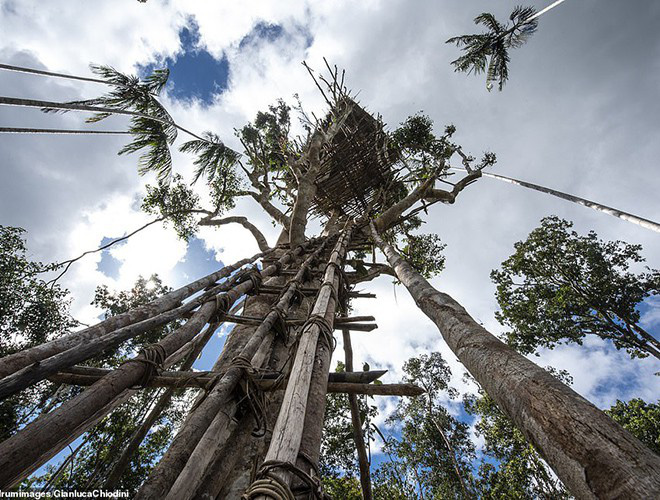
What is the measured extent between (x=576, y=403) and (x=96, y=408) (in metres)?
1.81

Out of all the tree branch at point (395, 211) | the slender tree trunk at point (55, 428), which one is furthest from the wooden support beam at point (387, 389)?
the tree branch at point (395, 211)

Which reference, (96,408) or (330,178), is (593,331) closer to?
(330,178)

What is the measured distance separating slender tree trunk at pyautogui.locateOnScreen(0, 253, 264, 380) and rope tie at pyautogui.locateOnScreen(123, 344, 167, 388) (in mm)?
349

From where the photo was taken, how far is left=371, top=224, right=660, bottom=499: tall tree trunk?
2.24 ft

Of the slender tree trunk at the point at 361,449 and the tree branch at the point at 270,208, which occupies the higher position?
the tree branch at the point at 270,208

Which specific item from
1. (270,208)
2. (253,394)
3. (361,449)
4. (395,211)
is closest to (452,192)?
(395,211)

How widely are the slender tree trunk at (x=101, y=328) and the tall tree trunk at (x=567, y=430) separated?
2133 mm

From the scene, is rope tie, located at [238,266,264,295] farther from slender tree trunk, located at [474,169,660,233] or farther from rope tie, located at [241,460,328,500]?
slender tree trunk, located at [474,169,660,233]

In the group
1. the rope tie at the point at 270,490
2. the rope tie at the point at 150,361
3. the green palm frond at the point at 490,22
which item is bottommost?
the rope tie at the point at 270,490

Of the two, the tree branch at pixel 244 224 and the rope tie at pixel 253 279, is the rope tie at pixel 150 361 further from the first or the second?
the tree branch at pixel 244 224

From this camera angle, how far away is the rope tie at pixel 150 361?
158cm

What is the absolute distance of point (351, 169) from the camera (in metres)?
8.46

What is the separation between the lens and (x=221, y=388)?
5.10 feet

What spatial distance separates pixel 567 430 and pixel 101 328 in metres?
2.32
